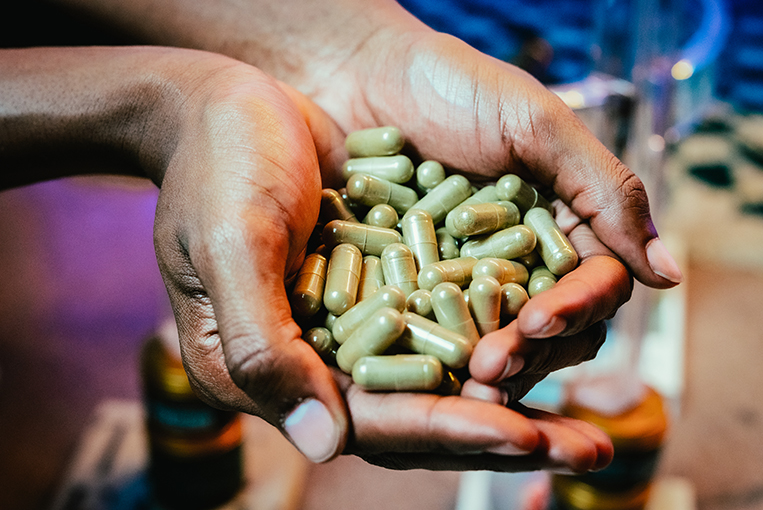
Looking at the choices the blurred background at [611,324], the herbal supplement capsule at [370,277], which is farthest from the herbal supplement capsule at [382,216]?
the blurred background at [611,324]

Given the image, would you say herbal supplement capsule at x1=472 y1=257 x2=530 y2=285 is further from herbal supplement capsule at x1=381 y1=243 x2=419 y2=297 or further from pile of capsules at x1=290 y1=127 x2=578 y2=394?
herbal supplement capsule at x1=381 y1=243 x2=419 y2=297

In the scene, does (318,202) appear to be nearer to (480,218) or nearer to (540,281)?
(480,218)

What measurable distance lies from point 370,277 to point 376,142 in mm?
527

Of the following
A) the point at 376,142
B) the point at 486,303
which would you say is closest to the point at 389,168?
the point at 376,142

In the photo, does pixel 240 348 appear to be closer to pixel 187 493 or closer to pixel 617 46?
pixel 187 493

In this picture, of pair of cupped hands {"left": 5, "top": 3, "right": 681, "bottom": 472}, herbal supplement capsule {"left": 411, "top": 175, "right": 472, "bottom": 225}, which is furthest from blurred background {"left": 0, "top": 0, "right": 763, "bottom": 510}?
herbal supplement capsule {"left": 411, "top": 175, "right": 472, "bottom": 225}

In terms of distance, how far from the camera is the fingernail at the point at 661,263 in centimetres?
157

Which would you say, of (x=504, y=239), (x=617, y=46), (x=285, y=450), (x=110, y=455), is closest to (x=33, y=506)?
(x=110, y=455)

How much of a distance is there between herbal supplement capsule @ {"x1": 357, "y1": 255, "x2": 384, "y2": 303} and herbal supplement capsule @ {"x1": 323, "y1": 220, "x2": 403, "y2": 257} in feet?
0.12

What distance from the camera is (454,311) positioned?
4.75 ft

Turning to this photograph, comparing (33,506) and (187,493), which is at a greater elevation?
(187,493)

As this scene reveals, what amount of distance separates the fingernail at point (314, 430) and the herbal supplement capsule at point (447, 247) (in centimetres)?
79

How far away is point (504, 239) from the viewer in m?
1.71

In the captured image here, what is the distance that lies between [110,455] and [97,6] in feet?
7.03
